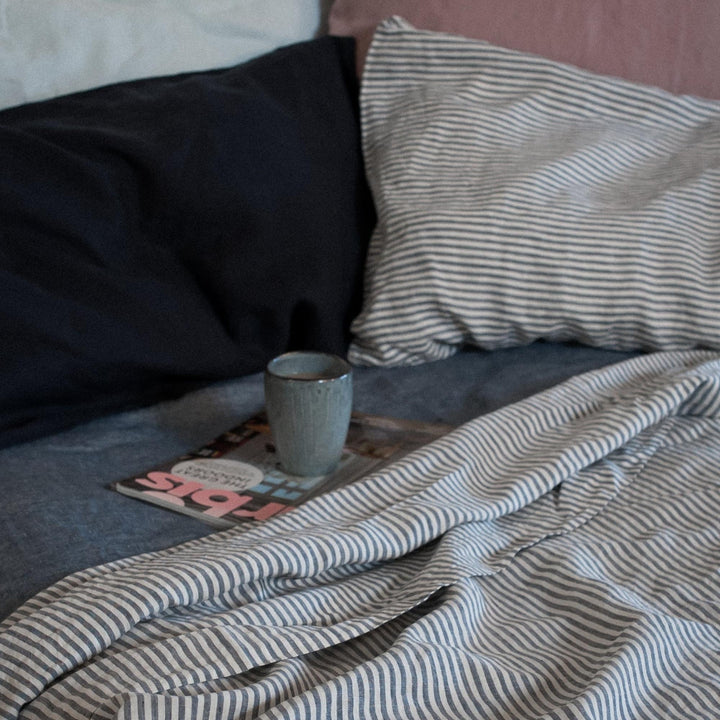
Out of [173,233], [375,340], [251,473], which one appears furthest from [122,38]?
[251,473]

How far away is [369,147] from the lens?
1.13 m

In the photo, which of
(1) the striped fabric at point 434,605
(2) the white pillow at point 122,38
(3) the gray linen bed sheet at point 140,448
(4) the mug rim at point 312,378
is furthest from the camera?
(2) the white pillow at point 122,38

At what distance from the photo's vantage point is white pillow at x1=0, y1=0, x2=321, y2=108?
95 cm

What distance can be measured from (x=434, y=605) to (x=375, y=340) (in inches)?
18.8

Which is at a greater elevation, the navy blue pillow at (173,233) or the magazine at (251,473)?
the navy blue pillow at (173,233)

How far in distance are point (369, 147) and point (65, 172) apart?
0.42 meters

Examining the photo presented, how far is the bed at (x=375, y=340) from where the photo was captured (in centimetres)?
53

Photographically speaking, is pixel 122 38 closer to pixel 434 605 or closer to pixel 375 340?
pixel 375 340

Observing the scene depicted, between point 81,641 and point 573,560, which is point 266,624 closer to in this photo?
point 81,641

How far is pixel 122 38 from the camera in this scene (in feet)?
3.39

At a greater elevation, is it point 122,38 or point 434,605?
point 122,38

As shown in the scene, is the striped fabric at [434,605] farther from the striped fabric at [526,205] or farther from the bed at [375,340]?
the striped fabric at [526,205]

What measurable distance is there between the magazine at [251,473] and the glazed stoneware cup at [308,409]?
0.02 meters

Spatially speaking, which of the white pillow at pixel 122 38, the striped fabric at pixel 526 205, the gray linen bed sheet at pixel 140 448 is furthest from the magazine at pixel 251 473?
the white pillow at pixel 122 38
